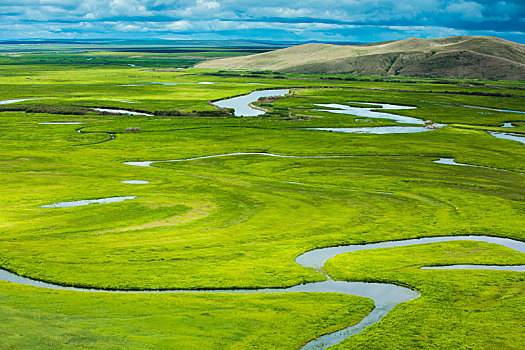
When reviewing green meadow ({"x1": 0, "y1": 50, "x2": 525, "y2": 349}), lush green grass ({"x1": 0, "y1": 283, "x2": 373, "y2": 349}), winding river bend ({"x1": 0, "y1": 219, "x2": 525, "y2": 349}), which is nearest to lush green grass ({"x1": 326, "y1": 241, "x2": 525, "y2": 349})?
green meadow ({"x1": 0, "y1": 50, "x2": 525, "y2": 349})

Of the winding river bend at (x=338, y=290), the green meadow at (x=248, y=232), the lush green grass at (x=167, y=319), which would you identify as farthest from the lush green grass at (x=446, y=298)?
the lush green grass at (x=167, y=319)

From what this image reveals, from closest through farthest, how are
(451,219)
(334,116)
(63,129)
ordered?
(451,219) → (63,129) → (334,116)

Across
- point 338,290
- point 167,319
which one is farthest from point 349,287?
point 167,319

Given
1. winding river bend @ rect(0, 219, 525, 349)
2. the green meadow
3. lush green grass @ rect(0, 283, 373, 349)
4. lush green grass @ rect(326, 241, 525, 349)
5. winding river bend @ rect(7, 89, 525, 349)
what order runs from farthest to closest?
winding river bend @ rect(7, 89, 525, 349) < winding river bend @ rect(0, 219, 525, 349) < the green meadow < lush green grass @ rect(326, 241, 525, 349) < lush green grass @ rect(0, 283, 373, 349)

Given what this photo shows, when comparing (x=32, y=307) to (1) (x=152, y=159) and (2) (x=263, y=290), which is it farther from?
(1) (x=152, y=159)

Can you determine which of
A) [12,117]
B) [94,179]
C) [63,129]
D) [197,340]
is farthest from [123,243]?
[12,117]

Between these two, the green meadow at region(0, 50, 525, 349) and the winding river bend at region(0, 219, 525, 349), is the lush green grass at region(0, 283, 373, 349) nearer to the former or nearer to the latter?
the green meadow at region(0, 50, 525, 349)

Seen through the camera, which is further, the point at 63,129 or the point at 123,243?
the point at 63,129

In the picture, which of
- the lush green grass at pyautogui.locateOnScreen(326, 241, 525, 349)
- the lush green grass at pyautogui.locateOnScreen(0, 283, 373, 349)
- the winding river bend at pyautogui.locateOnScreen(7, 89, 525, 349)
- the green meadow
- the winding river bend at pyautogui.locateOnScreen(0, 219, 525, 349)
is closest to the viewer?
the lush green grass at pyautogui.locateOnScreen(0, 283, 373, 349)
